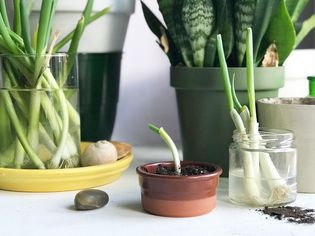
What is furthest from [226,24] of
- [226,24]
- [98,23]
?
[98,23]

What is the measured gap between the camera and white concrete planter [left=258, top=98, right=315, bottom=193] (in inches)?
24.3

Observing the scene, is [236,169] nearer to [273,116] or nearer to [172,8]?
[273,116]

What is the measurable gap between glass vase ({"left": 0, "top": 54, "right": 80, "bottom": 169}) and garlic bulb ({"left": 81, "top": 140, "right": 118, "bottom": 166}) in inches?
0.8

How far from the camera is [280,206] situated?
575 millimetres

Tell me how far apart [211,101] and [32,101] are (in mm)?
210

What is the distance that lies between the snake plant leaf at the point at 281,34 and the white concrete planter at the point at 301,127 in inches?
3.6

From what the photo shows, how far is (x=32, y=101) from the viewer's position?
63cm

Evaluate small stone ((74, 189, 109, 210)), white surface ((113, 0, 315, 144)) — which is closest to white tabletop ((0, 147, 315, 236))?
small stone ((74, 189, 109, 210))

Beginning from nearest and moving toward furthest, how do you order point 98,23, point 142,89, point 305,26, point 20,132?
1. point 20,132
2. point 305,26
3. point 98,23
4. point 142,89

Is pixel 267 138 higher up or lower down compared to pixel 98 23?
lower down

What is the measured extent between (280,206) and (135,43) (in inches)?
21.0

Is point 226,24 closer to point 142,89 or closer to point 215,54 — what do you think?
point 215,54

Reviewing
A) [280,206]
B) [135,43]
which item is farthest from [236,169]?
[135,43]

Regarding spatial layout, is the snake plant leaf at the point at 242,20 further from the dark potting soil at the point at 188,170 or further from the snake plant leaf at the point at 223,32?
the dark potting soil at the point at 188,170
